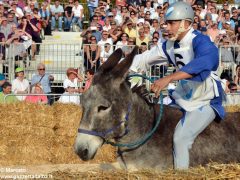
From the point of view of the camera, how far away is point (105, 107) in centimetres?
819

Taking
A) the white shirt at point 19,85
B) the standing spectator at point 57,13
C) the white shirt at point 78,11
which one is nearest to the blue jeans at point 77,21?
the white shirt at point 78,11

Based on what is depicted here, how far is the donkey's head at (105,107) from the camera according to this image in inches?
316

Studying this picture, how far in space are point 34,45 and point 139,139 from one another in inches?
473

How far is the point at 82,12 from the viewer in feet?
86.6

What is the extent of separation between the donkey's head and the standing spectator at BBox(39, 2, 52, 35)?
16537mm

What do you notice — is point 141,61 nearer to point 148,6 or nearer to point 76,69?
point 76,69

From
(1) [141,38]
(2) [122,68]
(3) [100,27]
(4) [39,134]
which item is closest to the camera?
(2) [122,68]

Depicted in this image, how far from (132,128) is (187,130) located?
0.68 meters

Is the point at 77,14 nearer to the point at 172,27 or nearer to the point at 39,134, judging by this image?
the point at 39,134

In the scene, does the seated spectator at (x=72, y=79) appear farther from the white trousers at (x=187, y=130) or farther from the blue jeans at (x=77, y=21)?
the white trousers at (x=187, y=130)

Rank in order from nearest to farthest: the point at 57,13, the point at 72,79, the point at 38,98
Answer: the point at 38,98 → the point at 72,79 → the point at 57,13

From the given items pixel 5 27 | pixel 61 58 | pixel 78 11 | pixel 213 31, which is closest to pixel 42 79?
pixel 61 58

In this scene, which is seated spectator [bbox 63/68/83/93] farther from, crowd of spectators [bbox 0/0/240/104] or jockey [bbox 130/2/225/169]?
jockey [bbox 130/2/225/169]

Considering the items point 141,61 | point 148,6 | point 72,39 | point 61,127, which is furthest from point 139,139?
point 148,6
